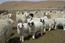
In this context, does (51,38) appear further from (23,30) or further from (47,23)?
(47,23)

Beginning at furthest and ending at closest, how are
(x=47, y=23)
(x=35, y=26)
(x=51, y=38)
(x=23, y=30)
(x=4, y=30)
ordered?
1. (x=47, y=23)
2. (x=35, y=26)
3. (x=51, y=38)
4. (x=23, y=30)
5. (x=4, y=30)

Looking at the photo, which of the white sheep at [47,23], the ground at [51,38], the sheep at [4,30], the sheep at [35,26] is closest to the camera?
the sheep at [4,30]

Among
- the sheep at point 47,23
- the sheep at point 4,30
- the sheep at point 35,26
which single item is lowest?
the sheep at point 47,23

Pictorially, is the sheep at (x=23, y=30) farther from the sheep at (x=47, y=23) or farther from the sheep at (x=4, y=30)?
the sheep at (x=47, y=23)

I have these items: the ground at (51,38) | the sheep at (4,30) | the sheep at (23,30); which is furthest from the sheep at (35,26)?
the sheep at (4,30)

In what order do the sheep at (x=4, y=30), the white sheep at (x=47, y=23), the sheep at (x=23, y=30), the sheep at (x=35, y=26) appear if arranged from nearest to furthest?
the sheep at (x=4, y=30)
the sheep at (x=23, y=30)
the sheep at (x=35, y=26)
the white sheep at (x=47, y=23)

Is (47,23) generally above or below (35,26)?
below

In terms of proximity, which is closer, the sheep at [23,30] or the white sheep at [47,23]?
the sheep at [23,30]

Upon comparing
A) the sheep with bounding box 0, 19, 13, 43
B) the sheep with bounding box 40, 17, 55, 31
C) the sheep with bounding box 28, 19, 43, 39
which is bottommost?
the sheep with bounding box 40, 17, 55, 31

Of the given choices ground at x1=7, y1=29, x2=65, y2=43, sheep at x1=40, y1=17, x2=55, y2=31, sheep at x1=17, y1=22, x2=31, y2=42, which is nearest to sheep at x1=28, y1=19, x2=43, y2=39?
sheep at x1=17, y1=22, x2=31, y2=42

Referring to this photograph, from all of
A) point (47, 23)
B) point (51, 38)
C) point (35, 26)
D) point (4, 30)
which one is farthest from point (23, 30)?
point (47, 23)

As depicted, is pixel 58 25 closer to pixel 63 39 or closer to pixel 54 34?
pixel 54 34

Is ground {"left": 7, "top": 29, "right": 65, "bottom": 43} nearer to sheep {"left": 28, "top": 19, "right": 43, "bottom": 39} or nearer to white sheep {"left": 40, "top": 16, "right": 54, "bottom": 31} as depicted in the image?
sheep {"left": 28, "top": 19, "right": 43, "bottom": 39}

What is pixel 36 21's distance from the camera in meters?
12.2
